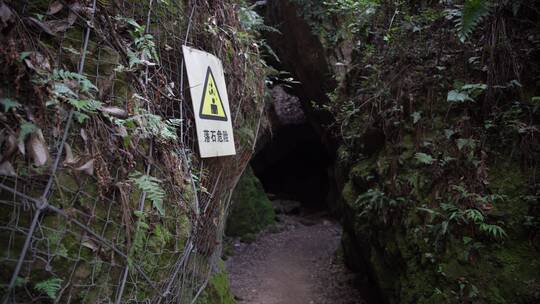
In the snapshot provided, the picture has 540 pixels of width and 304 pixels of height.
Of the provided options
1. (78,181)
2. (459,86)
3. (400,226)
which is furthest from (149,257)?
(459,86)

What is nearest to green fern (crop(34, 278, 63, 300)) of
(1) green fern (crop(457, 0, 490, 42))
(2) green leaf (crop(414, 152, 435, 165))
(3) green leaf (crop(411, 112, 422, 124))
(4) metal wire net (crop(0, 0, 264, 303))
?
(4) metal wire net (crop(0, 0, 264, 303))

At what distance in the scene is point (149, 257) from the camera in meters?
1.97

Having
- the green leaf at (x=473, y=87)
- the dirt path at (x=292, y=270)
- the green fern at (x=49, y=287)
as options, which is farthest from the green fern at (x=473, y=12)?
the dirt path at (x=292, y=270)

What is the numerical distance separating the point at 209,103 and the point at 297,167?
14109mm

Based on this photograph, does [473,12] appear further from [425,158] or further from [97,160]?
[97,160]

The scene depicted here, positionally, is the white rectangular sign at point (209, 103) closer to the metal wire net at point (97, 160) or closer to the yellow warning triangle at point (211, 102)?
the yellow warning triangle at point (211, 102)

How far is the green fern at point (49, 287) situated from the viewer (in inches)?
56.8

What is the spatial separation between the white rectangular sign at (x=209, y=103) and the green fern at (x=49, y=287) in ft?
4.09

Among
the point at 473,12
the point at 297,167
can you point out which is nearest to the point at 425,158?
the point at 473,12

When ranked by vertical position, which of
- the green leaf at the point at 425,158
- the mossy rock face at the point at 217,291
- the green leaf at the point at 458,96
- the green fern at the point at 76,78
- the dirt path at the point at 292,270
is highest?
the green leaf at the point at 458,96

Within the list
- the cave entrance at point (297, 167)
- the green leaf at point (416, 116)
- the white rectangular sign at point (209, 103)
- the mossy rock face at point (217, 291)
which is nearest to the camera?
the white rectangular sign at point (209, 103)

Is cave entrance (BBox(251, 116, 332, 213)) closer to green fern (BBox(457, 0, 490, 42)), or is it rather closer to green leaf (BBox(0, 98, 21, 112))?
green fern (BBox(457, 0, 490, 42))

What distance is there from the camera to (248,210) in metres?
9.80

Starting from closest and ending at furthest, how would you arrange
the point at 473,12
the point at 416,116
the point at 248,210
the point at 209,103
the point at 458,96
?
1. the point at 209,103
2. the point at 473,12
3. the point at 458,96
4. the point at 416,116
5. the point at 248,210
